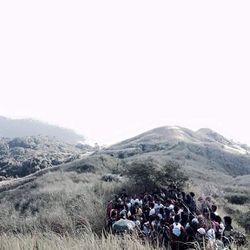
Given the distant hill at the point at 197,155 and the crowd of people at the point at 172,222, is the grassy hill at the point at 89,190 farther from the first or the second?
the crowd of people at the point at 172,222

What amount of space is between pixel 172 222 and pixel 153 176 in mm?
16246

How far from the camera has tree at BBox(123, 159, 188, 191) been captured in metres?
28.9

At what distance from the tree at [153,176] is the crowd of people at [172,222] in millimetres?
8262

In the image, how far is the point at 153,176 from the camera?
29.2 m

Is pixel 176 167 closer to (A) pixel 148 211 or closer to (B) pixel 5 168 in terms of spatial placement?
(A) pixel 148 211

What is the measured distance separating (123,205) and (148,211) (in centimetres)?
167

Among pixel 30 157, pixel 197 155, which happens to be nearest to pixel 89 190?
pixel 197 155

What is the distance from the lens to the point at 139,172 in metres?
29.4

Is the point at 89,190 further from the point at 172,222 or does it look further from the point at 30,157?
the point at 30,157

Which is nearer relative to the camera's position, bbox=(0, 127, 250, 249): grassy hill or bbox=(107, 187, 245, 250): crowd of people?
bbox=(0, 127, 250, 249): grassy hill

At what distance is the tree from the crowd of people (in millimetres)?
8262

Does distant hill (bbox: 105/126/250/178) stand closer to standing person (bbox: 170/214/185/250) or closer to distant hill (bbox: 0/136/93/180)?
distant hill (bbox: 0/136/93/180)

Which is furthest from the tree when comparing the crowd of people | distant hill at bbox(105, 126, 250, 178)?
distant hill at bbox(105, 126, 250, 178)

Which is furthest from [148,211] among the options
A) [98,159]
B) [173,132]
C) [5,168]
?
[173,132]
